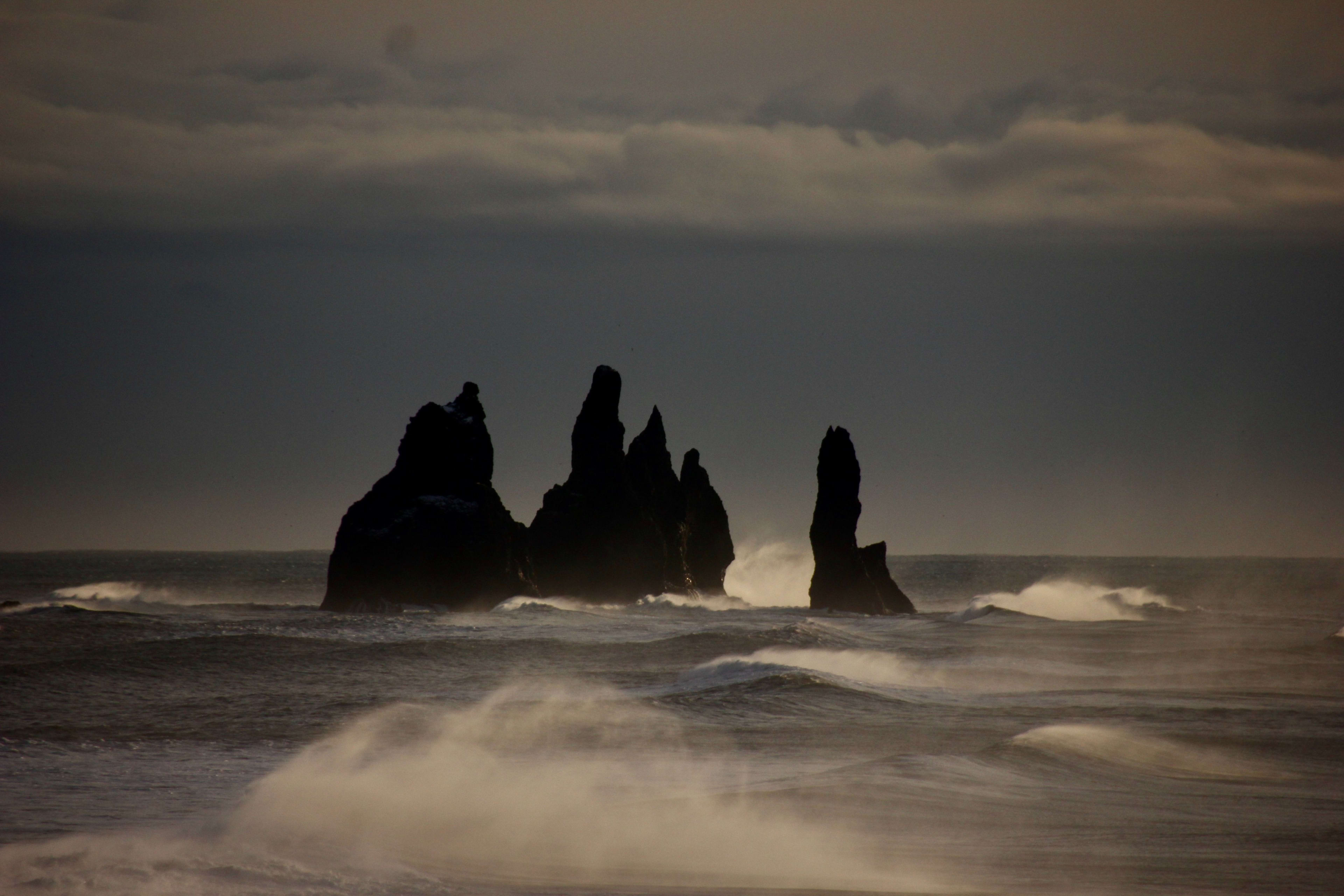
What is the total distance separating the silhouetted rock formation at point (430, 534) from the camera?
189 feet

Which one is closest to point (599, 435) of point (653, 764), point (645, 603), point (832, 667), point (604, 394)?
point (604, 394)

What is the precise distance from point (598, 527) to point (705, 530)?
45.9 feet

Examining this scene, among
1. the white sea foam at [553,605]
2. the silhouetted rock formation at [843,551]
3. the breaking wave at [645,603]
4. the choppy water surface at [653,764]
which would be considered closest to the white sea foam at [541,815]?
the choppy water surface at [653,764]

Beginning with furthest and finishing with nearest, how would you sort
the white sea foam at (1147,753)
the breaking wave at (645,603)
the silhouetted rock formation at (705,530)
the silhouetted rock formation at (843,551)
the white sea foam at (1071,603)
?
the silhouetted rock formation at (705,530) < the silhouetted rock formation at (843,551) < the white sea foam at (1071,603) < the breaking wave at (645,603) < the white sea foam at (1147,753)

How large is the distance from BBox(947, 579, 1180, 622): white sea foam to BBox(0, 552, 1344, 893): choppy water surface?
20.8 m

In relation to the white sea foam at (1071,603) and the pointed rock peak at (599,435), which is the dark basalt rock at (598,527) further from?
the white sea foam at (1071,603)

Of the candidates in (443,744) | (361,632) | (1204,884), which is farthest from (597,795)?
(361,632)

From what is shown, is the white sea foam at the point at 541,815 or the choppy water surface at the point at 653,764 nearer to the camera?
the choppy water surface at the point at 653,764

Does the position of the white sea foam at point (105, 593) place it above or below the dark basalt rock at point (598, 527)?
below

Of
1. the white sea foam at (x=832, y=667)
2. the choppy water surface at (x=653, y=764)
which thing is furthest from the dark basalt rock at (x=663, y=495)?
the white sea foam at (x=832, y=667)

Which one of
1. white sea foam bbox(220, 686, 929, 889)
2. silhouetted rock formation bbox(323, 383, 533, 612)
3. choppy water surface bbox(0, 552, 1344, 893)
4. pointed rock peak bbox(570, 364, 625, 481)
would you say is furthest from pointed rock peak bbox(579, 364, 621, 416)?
white sea foam bbox(220, 686, 929, 889)

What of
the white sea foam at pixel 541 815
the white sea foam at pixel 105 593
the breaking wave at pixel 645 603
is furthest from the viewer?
the white sea foam at pixel 105 593

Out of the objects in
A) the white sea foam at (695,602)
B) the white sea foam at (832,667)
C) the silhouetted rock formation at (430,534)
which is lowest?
the white sea foam at (695,602)

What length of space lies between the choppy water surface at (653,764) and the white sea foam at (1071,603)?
20788 mm
